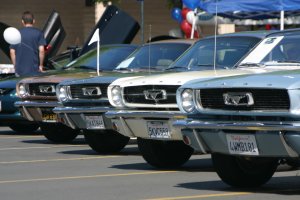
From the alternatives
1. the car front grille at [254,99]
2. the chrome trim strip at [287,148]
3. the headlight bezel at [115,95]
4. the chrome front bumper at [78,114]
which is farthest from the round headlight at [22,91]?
the chrome trim strip at [287,148]

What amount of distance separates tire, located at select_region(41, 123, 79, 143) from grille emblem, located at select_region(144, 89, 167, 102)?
4814mm

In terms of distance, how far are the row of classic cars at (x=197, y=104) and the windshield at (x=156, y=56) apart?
21 millimetres

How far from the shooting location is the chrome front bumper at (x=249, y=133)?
9.55m

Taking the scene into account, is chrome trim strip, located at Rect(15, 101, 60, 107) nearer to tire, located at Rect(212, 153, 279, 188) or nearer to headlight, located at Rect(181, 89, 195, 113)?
headlight, located at Rect(181, 89, 195, 113)

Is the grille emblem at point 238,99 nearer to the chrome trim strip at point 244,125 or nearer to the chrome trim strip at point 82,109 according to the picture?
the chrome trim strip at point 244,125

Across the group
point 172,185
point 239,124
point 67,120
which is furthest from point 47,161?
point 239,124

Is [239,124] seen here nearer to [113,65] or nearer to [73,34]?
[113,65]

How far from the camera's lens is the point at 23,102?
17.1m

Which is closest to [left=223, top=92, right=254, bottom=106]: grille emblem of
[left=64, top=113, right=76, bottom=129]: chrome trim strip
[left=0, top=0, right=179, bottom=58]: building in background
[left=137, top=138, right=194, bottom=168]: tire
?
[left=137, top=138, right=194, bottom=168]: tire

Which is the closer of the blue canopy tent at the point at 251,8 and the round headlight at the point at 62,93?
the round headlight at the point at 62,93

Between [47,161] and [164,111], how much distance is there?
2295 millimetres

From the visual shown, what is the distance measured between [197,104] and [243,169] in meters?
0.77

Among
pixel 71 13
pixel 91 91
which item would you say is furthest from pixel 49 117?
pixel 71 13

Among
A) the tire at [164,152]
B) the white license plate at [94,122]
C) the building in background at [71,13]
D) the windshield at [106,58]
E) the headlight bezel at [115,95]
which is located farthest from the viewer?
the building in background at [71,13]
